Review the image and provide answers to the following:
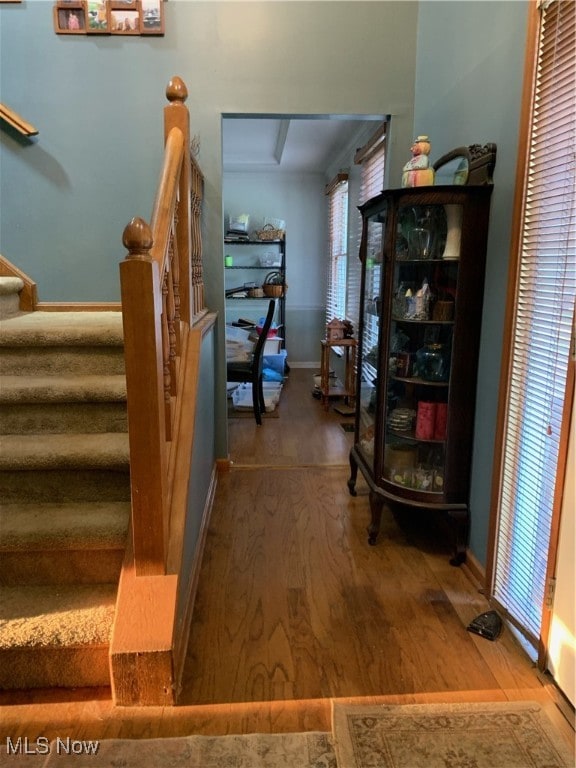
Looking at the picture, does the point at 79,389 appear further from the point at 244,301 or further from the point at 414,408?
the point at 244,301

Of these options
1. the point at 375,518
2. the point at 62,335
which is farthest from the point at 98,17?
the point at 375,518

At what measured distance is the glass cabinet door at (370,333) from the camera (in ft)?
8.00

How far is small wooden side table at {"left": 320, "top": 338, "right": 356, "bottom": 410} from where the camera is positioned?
15.5 feet

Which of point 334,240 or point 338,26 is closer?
point 338,26

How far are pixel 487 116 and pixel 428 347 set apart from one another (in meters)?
0.91

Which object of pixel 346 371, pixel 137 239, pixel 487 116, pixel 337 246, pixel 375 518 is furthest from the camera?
pixel 337 246

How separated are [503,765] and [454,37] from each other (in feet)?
8.79

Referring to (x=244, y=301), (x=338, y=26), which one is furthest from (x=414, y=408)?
(x=244, y=301)

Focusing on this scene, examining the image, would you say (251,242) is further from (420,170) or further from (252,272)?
(420,170)

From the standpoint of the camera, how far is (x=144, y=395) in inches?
55.6

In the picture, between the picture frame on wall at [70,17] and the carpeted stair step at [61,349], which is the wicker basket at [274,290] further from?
the carpeted stair step at [61,349]

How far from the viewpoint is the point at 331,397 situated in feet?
16.2

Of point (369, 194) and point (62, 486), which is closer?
point (62, 486)

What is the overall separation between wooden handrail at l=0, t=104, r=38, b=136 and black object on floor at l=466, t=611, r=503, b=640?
3071mm
